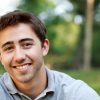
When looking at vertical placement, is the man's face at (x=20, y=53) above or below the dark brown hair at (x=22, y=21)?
below

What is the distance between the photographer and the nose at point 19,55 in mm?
2906

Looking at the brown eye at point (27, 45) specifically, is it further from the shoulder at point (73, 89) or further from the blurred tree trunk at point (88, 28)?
the blurred tree trunk at point (88, 28)

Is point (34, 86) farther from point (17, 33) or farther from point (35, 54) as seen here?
point (17, 33)

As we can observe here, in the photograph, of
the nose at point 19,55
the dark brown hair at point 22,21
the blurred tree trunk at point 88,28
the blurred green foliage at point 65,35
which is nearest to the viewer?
the nose at point 19,55

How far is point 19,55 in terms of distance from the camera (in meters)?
2.91

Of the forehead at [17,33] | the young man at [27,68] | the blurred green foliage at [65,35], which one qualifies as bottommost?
the blurred green foliage at [65,35]

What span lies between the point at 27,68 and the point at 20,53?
0.40ft

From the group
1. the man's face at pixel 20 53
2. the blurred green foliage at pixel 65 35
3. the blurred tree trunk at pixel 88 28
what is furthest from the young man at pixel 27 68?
the blurred green foliage at pixel 65 35

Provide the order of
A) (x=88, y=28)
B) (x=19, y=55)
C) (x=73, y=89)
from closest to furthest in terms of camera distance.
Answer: (x=19, y=55) < (x=73, y=89) < (x=88, y=28)

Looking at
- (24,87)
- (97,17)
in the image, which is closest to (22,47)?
(24,87)

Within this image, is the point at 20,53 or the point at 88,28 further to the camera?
the point at 88,28

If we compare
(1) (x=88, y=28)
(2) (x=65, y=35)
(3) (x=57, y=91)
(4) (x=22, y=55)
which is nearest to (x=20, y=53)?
(4) (x=22, y=55)

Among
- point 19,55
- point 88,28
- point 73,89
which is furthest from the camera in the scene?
point 88,28

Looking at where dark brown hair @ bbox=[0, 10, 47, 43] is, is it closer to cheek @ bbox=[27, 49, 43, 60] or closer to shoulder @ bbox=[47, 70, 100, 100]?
cheek @ bbox=[27, 49, 43, 60]
